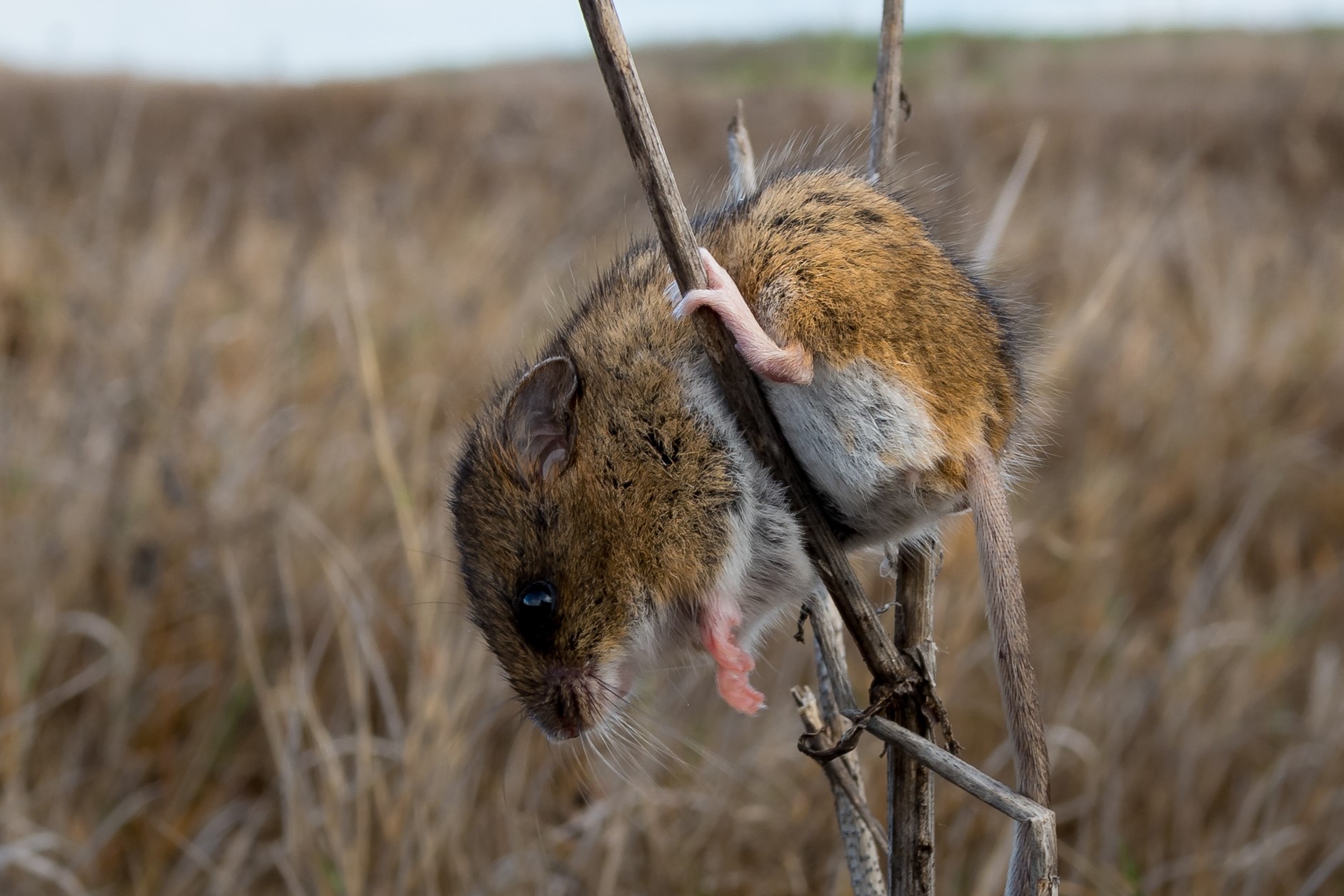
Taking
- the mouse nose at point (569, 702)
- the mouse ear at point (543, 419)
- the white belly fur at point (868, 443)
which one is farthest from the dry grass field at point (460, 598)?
the mouse ear at point (543, 419)

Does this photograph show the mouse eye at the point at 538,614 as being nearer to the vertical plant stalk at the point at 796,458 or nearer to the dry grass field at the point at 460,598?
the dry grass field at the point at 460,598

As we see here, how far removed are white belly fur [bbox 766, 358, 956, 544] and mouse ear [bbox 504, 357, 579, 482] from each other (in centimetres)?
24

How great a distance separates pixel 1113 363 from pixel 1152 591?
1.39m

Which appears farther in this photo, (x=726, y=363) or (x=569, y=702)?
(x=569, y=702)

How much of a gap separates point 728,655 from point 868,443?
283 mm

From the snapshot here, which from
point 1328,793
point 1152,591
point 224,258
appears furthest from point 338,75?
point 1328,793

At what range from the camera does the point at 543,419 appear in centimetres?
122

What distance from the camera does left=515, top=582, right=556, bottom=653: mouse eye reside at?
4.03 feet

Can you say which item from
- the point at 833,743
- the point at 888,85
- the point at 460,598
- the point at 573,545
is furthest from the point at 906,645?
the point at 460,598

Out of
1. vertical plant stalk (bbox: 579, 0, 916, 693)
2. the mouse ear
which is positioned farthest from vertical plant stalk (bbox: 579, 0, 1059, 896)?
the mouse ear

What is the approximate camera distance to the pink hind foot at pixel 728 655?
3.77ft

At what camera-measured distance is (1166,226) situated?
6773mm

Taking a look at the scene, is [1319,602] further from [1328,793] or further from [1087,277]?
[1087,277]

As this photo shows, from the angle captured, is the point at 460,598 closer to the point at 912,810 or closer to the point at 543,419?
the point at 543,419
